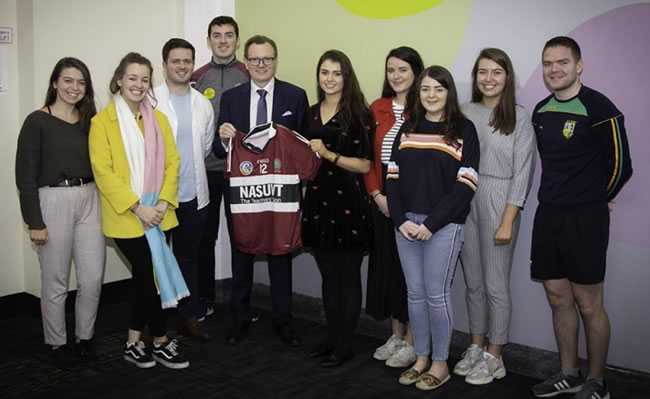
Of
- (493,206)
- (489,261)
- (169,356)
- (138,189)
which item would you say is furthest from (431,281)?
(138,189)

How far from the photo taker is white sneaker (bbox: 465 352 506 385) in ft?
10.8

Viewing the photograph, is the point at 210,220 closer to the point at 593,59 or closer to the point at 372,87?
the point at 372,87

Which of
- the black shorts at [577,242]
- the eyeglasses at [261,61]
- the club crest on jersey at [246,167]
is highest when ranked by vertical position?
the eyeglasses at [261,61]

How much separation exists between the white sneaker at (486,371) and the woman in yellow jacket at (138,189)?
1542mm

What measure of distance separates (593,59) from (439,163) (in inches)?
37.8

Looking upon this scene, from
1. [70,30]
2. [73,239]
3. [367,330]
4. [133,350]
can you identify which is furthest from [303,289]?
[70,30]

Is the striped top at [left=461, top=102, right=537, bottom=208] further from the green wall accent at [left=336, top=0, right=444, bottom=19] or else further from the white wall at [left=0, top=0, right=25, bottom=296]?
the white wall at [left=0, top=0, right=25, bottom=296]

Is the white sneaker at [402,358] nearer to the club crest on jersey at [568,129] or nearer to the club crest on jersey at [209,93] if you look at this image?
the club crest on jersey at [568,129]

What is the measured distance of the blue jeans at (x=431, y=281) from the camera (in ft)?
10.3

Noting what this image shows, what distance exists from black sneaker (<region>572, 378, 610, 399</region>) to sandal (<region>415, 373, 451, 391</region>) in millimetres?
661

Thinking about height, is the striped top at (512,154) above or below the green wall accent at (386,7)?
below

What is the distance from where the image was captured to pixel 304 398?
3117mm

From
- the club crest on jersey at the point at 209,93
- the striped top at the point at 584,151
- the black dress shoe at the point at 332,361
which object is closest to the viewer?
the striped top at the point at 584,151

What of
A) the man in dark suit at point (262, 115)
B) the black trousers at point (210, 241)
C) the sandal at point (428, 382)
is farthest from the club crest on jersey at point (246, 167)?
the sandal at point (428, 382)
